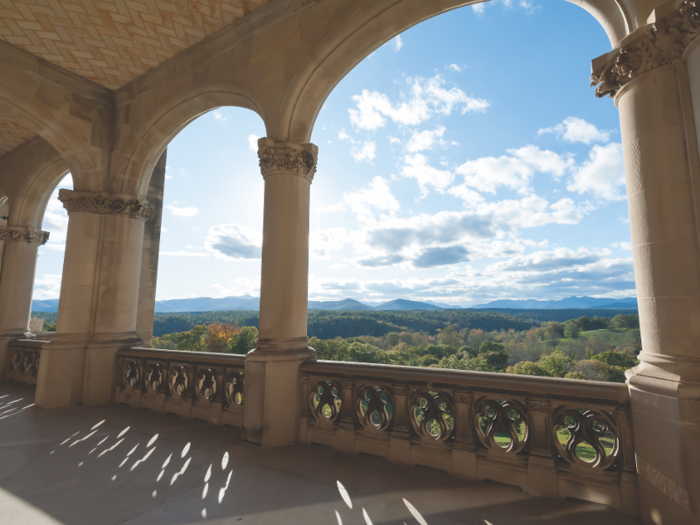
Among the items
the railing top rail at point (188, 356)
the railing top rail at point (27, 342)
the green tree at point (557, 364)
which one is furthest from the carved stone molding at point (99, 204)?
the green tree at point (557, 364)

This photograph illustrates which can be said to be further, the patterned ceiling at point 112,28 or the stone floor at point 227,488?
the patterned ceiling at point 112,28

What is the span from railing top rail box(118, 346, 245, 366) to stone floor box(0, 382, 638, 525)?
2.91ft

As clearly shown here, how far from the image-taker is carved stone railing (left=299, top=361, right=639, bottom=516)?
8.84 ft

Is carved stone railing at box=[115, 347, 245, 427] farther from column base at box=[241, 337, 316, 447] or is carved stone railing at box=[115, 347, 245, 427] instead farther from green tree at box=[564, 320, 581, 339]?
green tree at box=[564, 320, 581, 339]

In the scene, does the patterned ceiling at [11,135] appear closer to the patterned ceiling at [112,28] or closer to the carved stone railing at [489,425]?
the patterned ceiling at [112,28]

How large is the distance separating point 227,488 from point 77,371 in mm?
4733

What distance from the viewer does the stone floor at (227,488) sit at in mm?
2521

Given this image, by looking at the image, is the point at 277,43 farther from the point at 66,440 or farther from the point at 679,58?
the point at 66,440

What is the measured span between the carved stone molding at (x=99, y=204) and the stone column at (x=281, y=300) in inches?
136

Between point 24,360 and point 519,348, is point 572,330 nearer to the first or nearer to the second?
point 519,348

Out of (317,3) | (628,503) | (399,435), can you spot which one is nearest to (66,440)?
(399,435)

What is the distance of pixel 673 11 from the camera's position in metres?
2.50

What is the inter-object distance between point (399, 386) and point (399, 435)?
0.45 metres

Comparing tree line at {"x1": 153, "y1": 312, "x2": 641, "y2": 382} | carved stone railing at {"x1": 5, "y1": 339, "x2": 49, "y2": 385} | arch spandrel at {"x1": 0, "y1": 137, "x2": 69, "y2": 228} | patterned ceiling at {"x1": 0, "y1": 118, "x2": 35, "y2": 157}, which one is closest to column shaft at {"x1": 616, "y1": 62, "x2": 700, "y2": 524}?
tree line at {"x1": 153, "y1": 312, "x2": 641, "y2": 382}
